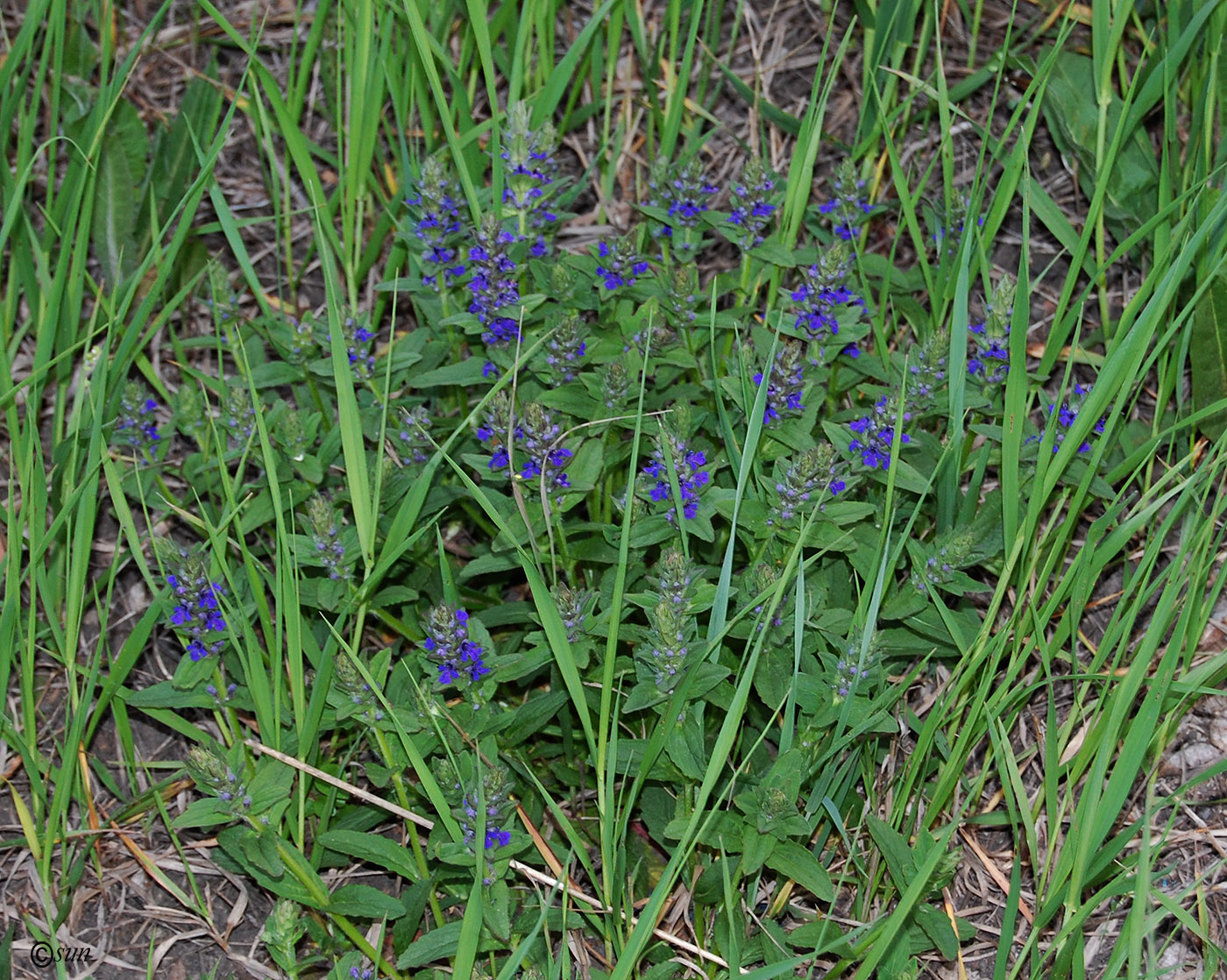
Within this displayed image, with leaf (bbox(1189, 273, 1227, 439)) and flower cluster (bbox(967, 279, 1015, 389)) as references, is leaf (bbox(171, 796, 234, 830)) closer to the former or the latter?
flower cluster (bbox(967, 279, 1015, 389))

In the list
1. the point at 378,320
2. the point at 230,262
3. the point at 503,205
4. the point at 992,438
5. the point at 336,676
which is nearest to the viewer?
the point at 336,676

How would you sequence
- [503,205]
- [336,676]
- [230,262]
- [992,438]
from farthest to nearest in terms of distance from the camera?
[230,262] → [503,205] → [992,438] → [336,676]

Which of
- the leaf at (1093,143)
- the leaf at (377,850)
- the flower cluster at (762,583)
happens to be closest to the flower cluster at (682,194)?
the flower cluster at (762,583)

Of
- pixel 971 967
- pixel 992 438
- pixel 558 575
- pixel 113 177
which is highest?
pixel 992 438

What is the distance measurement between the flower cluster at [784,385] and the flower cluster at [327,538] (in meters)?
1.11

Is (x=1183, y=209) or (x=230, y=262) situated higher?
(x=1183, y=209)

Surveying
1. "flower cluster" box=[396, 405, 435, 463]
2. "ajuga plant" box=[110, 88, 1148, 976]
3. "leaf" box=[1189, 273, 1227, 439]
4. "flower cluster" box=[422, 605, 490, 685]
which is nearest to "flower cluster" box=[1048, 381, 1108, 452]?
"ajuga plant" box=[110, 88, 1148, 976]

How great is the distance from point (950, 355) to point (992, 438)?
12.9 inches

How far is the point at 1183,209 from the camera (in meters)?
3.74

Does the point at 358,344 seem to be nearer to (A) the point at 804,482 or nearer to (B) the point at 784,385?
(B) the point at 784,385

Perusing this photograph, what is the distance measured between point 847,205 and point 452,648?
5.78ft

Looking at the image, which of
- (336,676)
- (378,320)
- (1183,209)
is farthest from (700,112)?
(336,676)

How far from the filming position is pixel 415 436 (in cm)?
332

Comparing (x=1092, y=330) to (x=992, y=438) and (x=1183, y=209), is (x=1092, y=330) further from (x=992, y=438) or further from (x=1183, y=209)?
(x=992, y=438)
